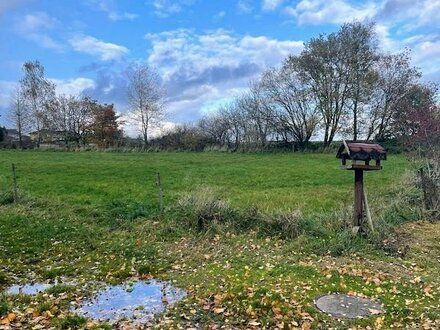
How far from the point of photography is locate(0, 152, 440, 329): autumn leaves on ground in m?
5.93

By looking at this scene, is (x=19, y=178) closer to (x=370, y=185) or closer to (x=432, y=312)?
(x=370, y=185)

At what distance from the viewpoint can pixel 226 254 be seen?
8.88 meters

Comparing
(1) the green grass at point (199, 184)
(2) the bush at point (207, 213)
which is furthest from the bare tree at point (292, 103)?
(2) the bush at point (207, 213)

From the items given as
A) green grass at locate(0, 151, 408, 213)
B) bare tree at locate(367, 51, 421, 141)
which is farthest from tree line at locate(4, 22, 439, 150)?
green grass at locate(0, 151, 408, 213)

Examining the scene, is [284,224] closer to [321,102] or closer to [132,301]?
[132,301]

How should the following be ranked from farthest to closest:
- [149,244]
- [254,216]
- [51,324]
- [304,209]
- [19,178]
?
[19,178]
[304,209]
[254,216]
[149,244]
[51,324]

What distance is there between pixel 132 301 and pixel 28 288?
202 cm

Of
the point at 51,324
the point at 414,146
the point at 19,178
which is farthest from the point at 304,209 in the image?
the point at 19,178

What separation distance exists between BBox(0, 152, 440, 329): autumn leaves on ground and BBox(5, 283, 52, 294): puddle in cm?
25

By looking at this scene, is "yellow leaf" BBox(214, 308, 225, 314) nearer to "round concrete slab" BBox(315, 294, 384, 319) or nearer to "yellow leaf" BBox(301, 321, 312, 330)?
"yellow leaf" BBox(301, 321, 312, 330)

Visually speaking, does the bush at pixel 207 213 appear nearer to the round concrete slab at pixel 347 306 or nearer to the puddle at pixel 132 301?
the puddle at pixel 132 301

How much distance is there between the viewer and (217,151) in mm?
40594

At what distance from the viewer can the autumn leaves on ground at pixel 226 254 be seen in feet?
19.5

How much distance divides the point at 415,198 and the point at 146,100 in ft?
134
